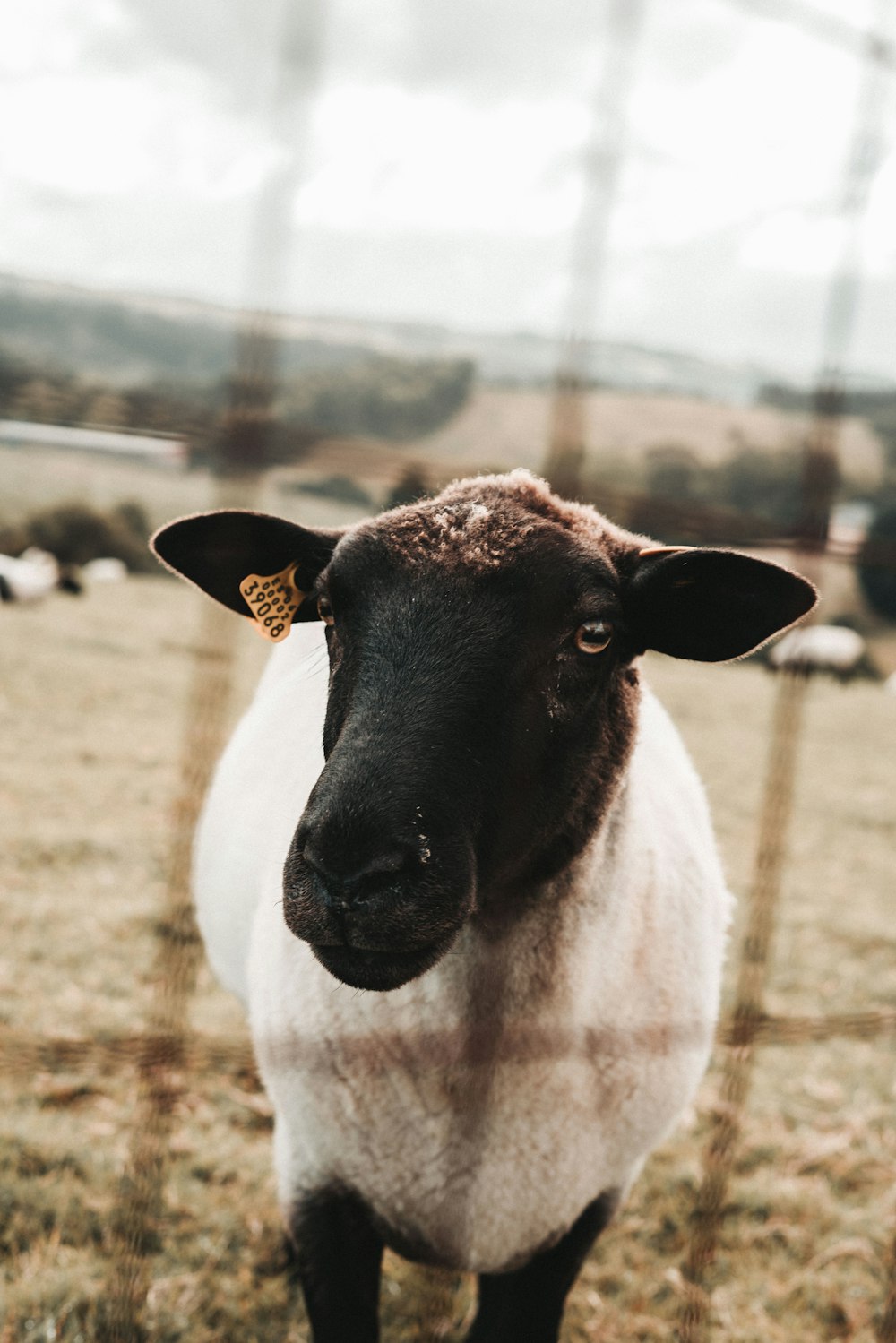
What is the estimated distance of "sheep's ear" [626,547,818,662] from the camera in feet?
6.76

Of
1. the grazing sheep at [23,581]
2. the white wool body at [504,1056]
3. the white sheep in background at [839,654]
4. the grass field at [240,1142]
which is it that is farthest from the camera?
the white sheep in background at [839,654]

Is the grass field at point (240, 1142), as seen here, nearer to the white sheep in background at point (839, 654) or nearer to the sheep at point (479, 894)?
the sheep at point (479, 894)

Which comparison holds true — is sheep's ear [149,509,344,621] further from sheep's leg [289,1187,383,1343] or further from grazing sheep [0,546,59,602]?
grazing sheep [0,546,59,602]

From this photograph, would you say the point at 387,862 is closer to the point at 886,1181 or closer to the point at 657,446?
the point at 886,1181

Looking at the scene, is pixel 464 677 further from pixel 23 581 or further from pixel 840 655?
pixel 840 655

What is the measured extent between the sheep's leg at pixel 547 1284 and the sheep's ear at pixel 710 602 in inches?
52.0

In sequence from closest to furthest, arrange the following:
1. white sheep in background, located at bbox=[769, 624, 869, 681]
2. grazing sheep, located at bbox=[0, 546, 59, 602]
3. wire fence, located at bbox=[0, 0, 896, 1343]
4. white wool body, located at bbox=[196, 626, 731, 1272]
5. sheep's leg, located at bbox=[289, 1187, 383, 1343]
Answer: wire fence, located at bbox=[0, 0, 896, 1343], white wool body, located at bbox=[196, 626, 731, 1272], sheep's leg, located at bbox=[289, 1187, 383, 1343], grazing sheep, located at bbox=[0, 546, 59, 602], white sheep in background, located at bbox=[769, 624, 869, 681]

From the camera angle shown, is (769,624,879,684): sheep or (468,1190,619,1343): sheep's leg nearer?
(468,1190,619,1343): sheep's leg

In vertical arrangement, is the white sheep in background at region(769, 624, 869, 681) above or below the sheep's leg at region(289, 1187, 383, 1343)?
below

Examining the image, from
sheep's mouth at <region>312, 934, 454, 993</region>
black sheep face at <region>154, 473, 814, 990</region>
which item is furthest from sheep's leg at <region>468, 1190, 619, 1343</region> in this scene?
sheep's mouth at <region>312, 934, 454, 993</region>

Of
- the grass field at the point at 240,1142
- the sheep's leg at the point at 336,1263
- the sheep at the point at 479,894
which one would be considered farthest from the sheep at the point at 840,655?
the sheep's leg at the point at 336,1263

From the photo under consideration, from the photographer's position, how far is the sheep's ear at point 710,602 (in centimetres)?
206

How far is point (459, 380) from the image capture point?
6.02 m

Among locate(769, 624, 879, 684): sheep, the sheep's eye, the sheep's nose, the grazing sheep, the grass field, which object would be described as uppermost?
the sheep's eye
